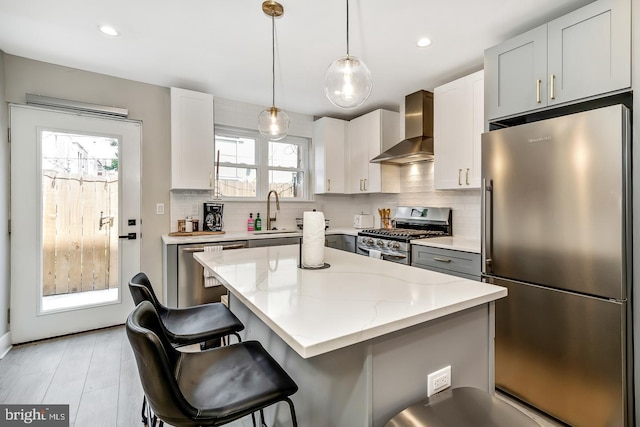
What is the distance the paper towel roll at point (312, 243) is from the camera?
1552 millimetres

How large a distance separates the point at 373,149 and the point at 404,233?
48.6 inches

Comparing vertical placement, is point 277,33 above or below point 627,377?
above

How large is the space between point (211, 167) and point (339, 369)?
2959mm

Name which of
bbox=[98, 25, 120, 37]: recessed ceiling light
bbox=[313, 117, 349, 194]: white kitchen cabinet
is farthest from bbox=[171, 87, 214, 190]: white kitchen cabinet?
bbox=[313, 117, 349, 194]: white kitchen cabinet

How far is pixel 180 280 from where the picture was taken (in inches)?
118

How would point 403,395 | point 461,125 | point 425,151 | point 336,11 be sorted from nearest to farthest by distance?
point 403,395 < point 336,11 < point 461,125 < point 425,151

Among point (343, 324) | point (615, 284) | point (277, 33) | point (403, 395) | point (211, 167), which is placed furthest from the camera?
point (211, 167)

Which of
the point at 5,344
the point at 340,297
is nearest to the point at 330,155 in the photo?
the point at 340,297

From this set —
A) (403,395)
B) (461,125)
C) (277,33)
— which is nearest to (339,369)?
(403,395)

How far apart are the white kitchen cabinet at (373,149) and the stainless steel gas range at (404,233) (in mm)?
426

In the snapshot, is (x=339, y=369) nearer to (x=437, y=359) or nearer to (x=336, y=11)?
(x=437, y=359)

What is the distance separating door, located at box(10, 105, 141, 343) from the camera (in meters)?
2.76

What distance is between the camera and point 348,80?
1.64 m

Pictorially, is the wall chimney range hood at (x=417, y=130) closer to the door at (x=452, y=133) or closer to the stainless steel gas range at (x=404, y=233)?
the door at (x=452, y=133)
